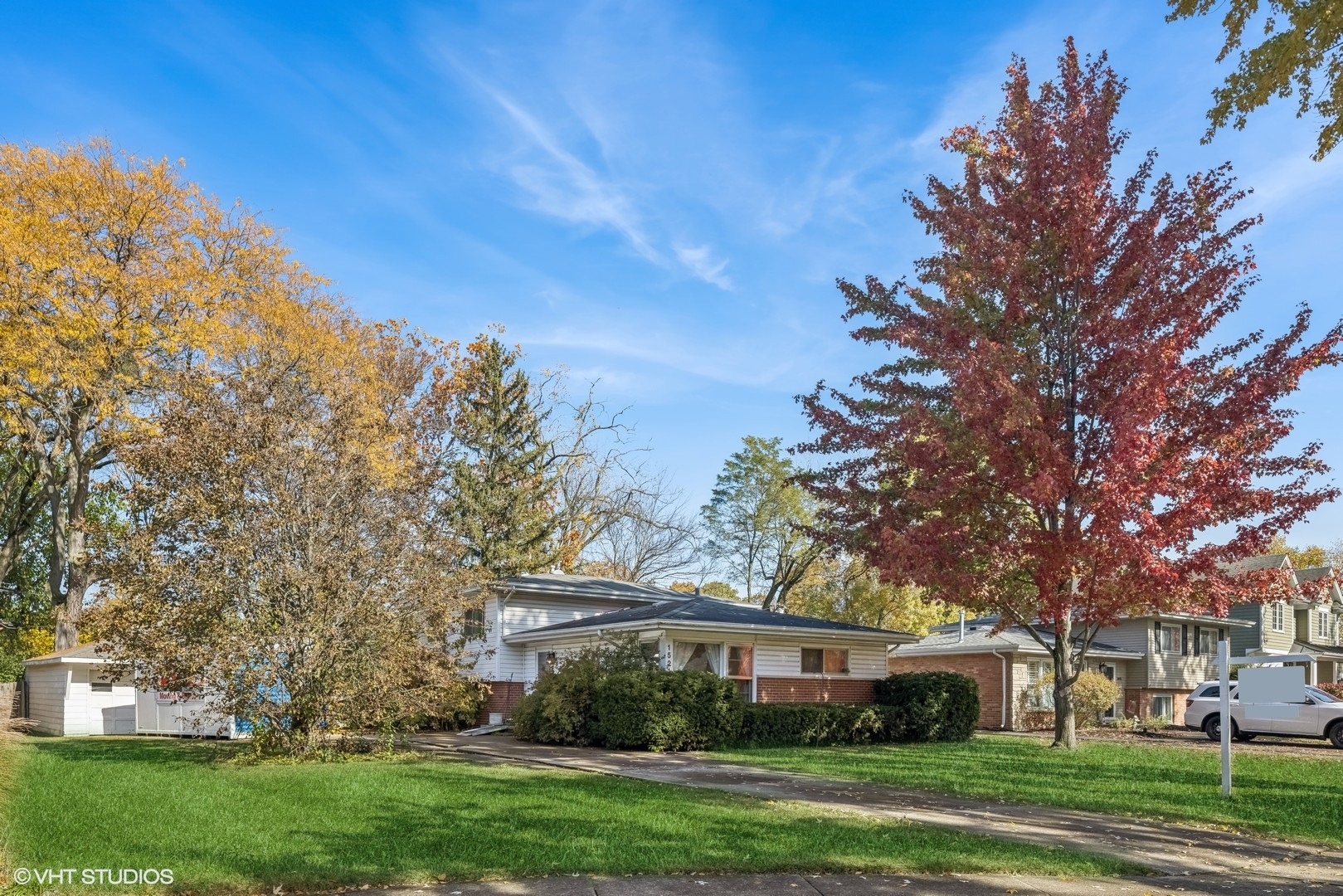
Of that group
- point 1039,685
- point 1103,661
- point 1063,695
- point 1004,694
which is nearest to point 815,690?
point 1063,695

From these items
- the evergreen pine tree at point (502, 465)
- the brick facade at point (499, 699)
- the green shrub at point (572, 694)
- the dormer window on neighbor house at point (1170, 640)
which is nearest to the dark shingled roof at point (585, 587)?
the brick facade at point (499, 699)

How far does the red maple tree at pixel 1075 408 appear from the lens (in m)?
17.3

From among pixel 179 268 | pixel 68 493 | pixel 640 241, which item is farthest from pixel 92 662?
pixel 640 241

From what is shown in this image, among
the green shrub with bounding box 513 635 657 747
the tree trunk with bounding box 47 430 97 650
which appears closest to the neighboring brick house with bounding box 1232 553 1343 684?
the green shrub with bounding box 513 635 657 747

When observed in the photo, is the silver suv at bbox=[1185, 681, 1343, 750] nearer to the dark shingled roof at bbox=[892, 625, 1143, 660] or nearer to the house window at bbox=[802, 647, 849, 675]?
the dark shingled roof at bbox=[892, 625, 1143, 660]

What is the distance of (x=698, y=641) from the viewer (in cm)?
2312

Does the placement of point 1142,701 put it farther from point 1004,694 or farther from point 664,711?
point 664,711

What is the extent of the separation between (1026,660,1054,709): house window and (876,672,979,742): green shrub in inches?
270

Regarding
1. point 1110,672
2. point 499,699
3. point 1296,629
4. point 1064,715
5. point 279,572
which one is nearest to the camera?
point 279,572

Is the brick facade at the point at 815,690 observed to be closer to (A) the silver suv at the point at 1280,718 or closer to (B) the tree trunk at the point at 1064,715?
(B) the tree trunk at the point at 1064,715

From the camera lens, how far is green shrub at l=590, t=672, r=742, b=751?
19.8 meters

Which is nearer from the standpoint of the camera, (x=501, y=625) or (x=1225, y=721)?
(x=1225, y=721)

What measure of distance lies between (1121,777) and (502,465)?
2590 cm

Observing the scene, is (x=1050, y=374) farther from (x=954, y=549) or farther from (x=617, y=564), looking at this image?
(x=617, y=564)
